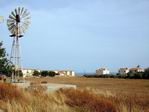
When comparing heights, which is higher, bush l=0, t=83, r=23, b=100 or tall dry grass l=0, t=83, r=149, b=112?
bush l=0, t=83, r=23, b=100

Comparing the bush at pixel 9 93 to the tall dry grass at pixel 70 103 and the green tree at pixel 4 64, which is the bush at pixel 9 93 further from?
the green tree at pixel 4 64

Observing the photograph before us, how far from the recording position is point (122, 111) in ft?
36.9

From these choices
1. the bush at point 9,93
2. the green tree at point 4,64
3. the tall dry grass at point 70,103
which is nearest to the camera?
the tall dry grass at point 70,103

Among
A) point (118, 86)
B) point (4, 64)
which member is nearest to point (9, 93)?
point (4, 64)

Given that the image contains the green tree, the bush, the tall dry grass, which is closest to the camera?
the tall dry grass

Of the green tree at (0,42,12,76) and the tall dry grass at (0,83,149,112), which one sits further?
the green tree at (0,42,12,76)

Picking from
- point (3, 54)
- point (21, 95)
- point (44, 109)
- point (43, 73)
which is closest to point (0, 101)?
point (21, 95)

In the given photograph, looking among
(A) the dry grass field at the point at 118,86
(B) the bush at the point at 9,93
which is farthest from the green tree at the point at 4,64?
(B) the bush at the point at 9,93

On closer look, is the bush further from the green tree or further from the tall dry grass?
the green tree

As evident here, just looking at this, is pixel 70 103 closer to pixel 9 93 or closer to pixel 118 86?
pixel 9 93

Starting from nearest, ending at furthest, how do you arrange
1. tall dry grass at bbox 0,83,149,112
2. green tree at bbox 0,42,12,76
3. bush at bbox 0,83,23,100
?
tall dry grass at bbox 0,83,149,112
bush at bbox 0,83,23,100
green tree at bbox 0,42,12,76

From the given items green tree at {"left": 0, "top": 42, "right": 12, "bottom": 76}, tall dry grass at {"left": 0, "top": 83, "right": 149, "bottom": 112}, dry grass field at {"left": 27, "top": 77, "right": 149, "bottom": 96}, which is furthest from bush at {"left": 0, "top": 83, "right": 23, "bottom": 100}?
green tree at {"left": 0, "top": 42, "right": 12, "bottom": 76}

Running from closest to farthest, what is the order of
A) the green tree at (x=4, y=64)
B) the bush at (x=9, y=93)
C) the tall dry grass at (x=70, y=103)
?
1. the tall dry grass at (x=70, y=103)
2. the bush at (x=9, y=93)
3. the green tree at (x=4, y=64)

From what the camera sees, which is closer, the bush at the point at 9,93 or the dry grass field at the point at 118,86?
the bush at the point at 9,93
